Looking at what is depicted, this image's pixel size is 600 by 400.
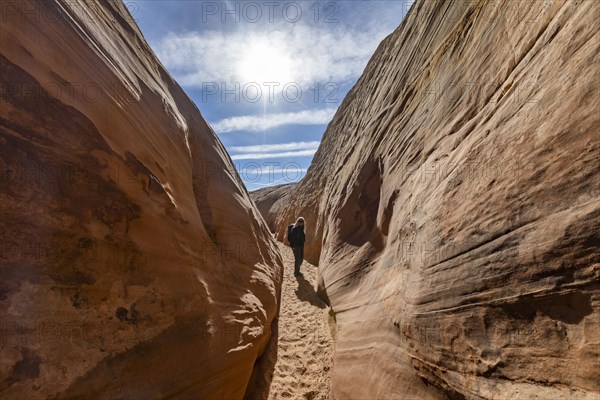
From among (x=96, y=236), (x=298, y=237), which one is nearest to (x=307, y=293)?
(x=298, y=237)

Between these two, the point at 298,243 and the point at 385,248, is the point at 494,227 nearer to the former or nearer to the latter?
the point at 385,248

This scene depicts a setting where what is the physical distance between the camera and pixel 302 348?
5.32 meters

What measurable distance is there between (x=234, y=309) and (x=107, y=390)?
1820 millimetres

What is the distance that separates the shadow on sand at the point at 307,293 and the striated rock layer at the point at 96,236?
3233 mm

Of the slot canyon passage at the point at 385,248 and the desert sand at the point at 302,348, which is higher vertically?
the slot canyon passage at the point at 385,248

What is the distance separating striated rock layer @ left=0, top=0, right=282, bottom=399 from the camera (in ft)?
7.30

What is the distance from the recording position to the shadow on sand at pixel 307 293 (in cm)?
714

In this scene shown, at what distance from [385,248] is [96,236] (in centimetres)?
396

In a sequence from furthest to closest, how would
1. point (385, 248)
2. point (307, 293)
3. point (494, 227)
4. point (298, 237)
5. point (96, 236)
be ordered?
point (298, 237) < point (307, 293) < point (385, 248) < point (96, 236) < point (494, 227)

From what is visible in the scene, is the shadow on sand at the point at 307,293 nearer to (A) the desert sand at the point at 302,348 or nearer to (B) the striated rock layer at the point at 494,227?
(A) the desert sand at the point at 302,348

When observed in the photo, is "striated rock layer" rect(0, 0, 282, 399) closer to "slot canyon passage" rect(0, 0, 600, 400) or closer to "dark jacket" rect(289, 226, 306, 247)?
"slot canyon passage" rect(0, 0, 600, 400)

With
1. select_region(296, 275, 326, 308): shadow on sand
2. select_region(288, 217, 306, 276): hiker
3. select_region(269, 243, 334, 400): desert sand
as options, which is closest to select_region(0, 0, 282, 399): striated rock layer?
select_region(269, 243, 334, 400): desert sand

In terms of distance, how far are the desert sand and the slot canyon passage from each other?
6 centimetres

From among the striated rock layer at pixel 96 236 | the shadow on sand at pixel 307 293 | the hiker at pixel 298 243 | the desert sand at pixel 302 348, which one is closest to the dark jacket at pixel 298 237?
the hiker at pixel 298 243
